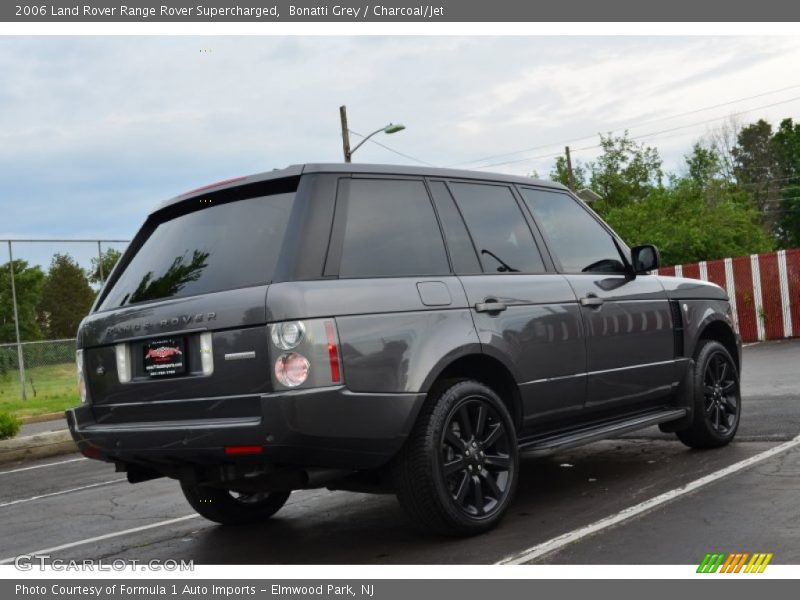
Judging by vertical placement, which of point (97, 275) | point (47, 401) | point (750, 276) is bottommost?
point (47, 401)

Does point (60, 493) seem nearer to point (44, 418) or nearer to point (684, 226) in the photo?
point (44, 418)

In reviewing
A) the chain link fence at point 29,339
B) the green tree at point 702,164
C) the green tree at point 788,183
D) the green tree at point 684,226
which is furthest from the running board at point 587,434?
the green tree at point 788,183

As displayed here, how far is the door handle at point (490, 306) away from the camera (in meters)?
4.98

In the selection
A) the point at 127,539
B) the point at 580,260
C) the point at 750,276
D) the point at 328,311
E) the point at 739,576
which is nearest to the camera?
the point at 739,576

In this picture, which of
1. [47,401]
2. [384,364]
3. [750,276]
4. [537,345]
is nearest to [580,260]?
[537,345]

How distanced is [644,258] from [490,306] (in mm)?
1858

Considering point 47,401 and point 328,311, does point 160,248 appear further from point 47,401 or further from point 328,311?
point 47,401

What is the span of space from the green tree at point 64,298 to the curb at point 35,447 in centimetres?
1052

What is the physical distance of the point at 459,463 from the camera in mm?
4742

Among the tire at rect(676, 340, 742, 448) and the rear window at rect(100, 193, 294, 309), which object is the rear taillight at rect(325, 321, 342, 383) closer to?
the rear window at rect(100, 193, 294, 309)

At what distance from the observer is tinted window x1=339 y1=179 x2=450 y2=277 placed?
15.2ft

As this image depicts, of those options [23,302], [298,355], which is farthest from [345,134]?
[298,355]

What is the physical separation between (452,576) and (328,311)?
1.30 metres

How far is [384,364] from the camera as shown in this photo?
444 cm
